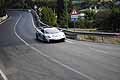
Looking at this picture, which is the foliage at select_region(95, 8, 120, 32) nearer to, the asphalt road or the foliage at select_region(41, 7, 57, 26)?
the foliage at select_region(41, 7, 57, 26)

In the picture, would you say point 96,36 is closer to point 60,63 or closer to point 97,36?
point 97,36

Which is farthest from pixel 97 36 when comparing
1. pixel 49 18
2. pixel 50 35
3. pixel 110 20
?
pixel 49 18

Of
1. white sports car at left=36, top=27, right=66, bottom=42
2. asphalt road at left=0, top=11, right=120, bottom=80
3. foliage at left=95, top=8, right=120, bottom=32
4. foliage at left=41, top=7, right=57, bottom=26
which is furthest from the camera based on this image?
foliage at left=41, top=7, right=57, bottom=26

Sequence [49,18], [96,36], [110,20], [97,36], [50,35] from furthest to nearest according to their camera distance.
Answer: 1. [49,18]
2. [110,20]
3. [96,36]
4. [97,36]
5. [50,35]

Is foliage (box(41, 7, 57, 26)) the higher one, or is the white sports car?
the white sports car

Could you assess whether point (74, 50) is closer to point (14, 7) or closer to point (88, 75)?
point (88, 75)

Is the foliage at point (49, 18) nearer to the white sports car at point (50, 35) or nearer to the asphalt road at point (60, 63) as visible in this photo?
the white sports car at point (50, 35)

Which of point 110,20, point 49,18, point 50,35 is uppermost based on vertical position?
point 50,35

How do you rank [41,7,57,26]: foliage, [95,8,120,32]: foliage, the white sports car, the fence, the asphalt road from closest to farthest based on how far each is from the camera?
the asphalt road → the white sports car → the fence → [95,8,120,32]: foliage → [41,7,57,26]: foliage

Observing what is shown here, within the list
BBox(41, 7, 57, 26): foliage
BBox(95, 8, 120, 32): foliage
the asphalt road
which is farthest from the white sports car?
BBox(95, 8, 120, 32): foliage

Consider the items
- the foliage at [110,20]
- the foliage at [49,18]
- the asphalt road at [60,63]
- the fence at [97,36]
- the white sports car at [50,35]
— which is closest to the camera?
the asphalt road at [60,63]

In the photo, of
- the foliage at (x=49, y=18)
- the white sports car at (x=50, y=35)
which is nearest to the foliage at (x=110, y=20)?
the foliage at (x=49, y=18)

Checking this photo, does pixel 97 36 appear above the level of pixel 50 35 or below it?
below

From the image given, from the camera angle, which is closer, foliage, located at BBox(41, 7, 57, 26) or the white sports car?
the white sports car
